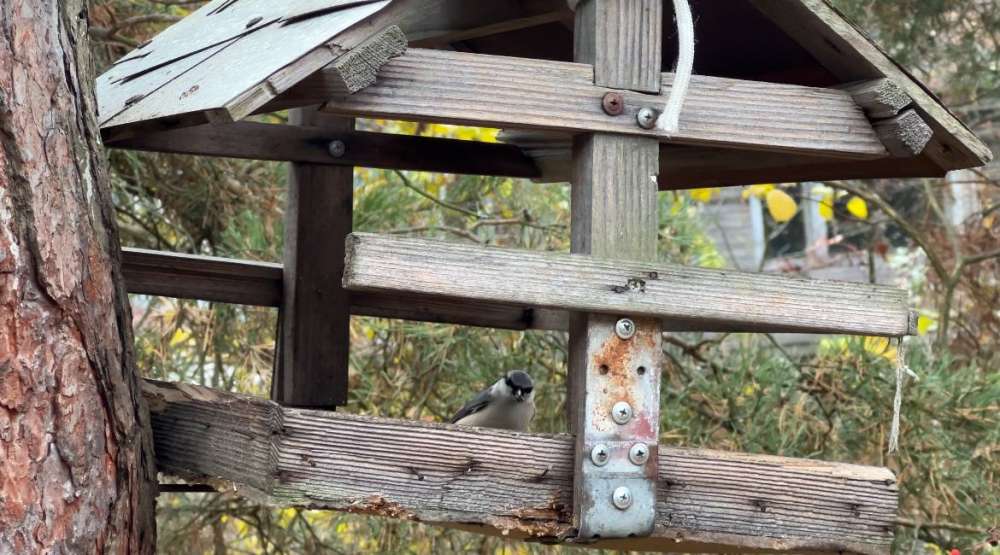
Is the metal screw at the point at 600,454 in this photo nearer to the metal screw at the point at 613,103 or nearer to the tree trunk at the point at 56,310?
the metal screw at the point at 613,103

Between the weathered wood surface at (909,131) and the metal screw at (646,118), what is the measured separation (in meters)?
0.42

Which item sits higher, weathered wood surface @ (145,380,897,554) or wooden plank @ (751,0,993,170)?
wooden plank @ (751,0,993,170)

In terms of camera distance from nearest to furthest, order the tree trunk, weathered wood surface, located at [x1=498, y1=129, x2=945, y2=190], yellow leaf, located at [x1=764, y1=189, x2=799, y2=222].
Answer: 1. the tree trunk
2. weathered wood surface, located at [x1=498, y1=129, x2=945, y2=190]
3. yellow leaf, located at [x1=764, y1=189, x2=799, y2=222]

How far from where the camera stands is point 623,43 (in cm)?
206

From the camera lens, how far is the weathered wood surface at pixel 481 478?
1.85m

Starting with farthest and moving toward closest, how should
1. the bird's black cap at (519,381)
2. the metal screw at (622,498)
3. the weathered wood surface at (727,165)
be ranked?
the bird's black cap at (519,381) < the weathered wood surface at (727,165) < the metal screw at (622,498)

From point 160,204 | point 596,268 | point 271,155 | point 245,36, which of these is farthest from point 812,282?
point 160,204

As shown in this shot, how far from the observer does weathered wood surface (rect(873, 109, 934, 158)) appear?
2.16 meters

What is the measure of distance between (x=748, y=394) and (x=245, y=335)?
1.54m

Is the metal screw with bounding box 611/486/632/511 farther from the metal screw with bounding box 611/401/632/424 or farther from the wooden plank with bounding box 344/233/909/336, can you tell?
the wooden plank with bounding box 344/233/909/336

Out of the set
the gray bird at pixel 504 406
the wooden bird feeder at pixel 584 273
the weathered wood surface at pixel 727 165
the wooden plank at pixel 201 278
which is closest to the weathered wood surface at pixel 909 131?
the wooden bird feeder at pixel 584 273

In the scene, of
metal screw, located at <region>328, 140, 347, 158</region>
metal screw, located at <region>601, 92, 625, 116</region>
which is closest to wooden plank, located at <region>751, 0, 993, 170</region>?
metal screw, located at <region>601, 92, 625, 116</region>

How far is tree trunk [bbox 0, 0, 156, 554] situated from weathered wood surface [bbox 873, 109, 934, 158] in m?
1.24

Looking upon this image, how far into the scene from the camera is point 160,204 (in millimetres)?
A: 4082
